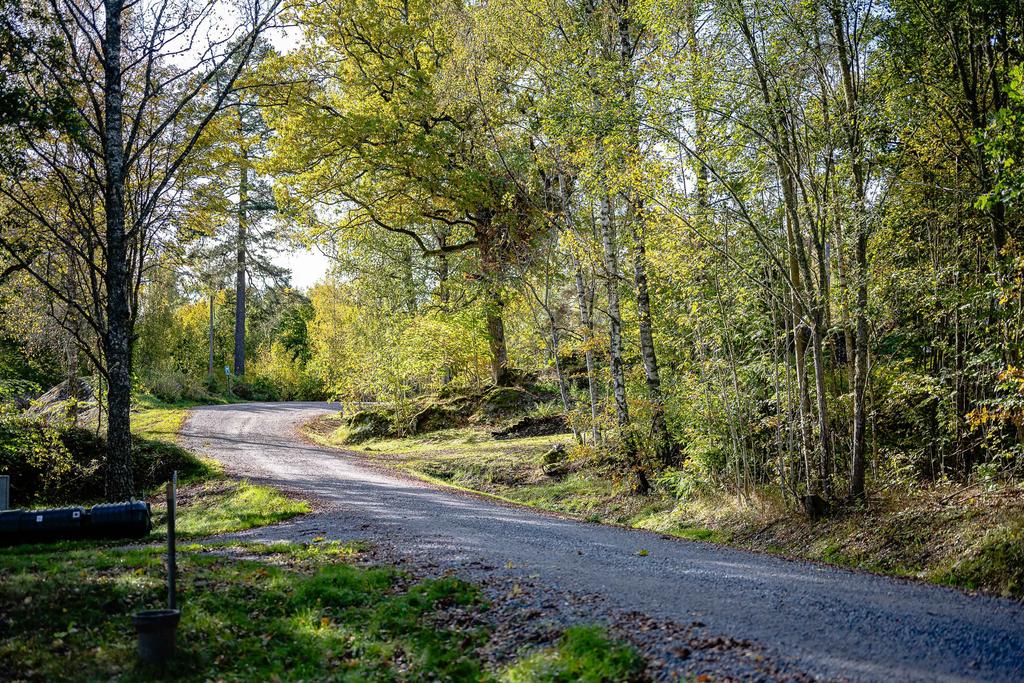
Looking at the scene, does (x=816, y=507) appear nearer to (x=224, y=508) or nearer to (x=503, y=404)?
(x=224, y=508)

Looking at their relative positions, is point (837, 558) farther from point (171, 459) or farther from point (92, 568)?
point (171, 459)

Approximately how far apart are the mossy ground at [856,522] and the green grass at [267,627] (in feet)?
13.6

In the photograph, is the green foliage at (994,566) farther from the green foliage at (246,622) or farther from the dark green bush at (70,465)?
the dark green bush at (70,465)

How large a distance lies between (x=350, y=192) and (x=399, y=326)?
18.7 ft

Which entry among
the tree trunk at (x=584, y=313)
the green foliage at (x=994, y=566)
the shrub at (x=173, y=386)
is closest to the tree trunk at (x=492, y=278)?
the tree trunk at (x=584, y=313)

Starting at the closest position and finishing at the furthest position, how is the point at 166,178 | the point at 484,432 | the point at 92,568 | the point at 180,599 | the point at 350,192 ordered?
1. the point at 180,599
2. the point at 92,568
3. the point at 166,178
4. the point at 350,192
5. the point at 484,432

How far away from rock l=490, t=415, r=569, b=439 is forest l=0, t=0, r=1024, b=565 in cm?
190

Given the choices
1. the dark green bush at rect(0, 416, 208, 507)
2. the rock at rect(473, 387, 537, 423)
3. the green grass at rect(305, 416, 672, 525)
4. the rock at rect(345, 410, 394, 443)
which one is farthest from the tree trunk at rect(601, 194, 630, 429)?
the rock at rect(345, 410, 394, 443)

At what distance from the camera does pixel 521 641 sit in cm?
538

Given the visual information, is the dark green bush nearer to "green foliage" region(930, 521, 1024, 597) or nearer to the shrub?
"green foliage" region(930, 521, 1024, 597)

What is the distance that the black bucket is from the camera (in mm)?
4938

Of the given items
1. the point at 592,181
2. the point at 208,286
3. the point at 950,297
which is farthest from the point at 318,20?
the point at 950,297

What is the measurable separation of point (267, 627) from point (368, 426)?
60.6ft

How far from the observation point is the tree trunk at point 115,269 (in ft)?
35.6
